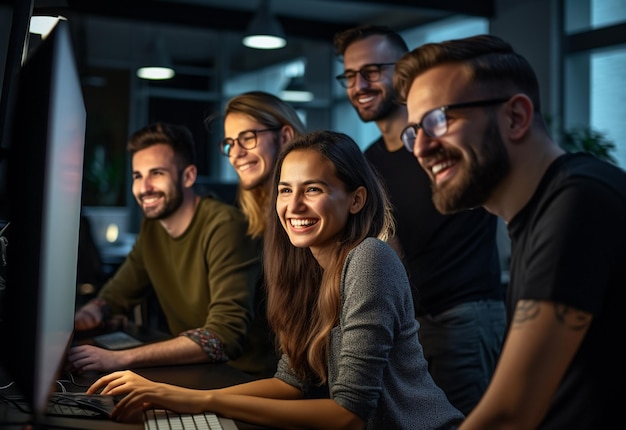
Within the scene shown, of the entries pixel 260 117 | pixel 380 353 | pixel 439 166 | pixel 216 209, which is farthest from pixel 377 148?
pixel 439 166

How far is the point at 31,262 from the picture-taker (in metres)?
0.91

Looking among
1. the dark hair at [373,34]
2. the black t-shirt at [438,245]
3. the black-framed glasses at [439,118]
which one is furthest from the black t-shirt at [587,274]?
the dark hair at [373,34]

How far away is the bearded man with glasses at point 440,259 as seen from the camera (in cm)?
238

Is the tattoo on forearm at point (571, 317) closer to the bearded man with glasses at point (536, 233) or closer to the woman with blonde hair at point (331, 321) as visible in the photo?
the bearded man with glasses at point (536, 233)

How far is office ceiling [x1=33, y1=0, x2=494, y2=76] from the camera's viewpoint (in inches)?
285

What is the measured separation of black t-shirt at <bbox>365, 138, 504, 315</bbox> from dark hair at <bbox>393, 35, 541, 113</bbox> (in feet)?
3.93

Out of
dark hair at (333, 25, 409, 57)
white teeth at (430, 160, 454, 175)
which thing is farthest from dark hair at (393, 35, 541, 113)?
dark hair at (333, 25, 409, 57)

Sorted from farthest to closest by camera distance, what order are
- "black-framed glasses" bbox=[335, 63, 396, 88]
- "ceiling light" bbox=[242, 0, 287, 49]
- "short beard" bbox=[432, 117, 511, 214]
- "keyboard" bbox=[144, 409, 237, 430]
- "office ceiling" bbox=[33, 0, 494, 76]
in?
"office ceiling" bbox=[33, 0, 494, 76] → "ceiling light" bbox=[242, 0, 287, 49] → "black-framed glasses" bbox=[335, 63, 396, 88] → "keyboard" bbox=[144, 409, 237, 430] → "short beard" bbox=[432, 117, 511, 214]

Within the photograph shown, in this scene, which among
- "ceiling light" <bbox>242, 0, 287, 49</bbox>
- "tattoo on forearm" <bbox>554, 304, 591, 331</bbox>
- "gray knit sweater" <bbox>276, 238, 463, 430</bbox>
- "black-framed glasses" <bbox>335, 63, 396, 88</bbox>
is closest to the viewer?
"tattoo on forearm" <bbox>554, 304, 591, 331</bbox>

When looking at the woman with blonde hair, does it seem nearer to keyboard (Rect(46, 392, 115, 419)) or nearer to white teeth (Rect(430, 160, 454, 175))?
keyboard (Rect(46, 392, 115, 419))

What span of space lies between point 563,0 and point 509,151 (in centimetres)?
623

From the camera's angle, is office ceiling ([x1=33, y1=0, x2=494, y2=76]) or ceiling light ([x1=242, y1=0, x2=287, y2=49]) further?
office ceiling ([x1=33, y1=0, x2=494, y2=76])

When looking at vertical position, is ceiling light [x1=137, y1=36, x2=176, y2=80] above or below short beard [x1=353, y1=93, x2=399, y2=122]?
above

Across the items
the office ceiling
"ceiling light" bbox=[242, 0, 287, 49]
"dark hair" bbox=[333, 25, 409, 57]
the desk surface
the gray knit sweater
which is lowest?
the desk surface
